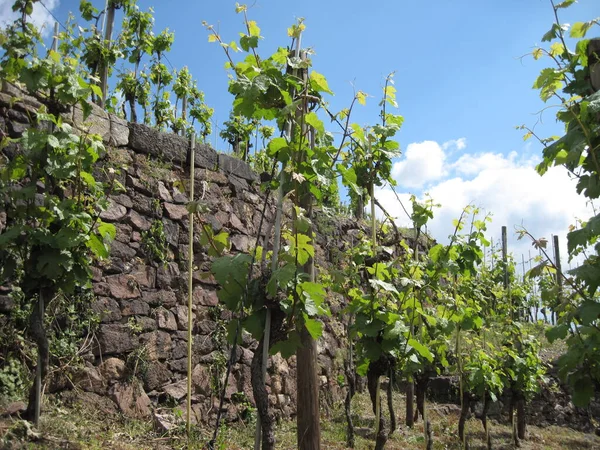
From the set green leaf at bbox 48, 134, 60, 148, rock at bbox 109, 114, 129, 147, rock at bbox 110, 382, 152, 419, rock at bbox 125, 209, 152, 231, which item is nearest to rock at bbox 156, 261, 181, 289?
rock at bbox 125, 209, 152, 231

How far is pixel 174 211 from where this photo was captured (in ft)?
17.6

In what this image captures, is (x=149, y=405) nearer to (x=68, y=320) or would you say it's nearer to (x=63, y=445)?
(x=68, y=320)

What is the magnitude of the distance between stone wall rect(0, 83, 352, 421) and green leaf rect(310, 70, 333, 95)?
6.80ft

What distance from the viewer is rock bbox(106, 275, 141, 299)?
4641 mm

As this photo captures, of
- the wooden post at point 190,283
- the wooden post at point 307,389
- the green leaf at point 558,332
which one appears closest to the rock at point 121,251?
the wooden post at point 190,283

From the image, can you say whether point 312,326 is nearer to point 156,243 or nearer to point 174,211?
point 156,243

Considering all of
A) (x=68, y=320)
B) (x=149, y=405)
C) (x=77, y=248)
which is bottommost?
(x=149, y=405)

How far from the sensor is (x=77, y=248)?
11.2ft

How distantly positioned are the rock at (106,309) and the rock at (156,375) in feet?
1.74

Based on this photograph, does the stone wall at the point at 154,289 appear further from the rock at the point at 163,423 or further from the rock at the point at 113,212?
the rock at the point at 163,423

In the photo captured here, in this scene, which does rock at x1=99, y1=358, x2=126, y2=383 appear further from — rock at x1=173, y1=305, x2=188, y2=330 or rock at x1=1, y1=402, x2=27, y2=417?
rock at x1=1, y1=402, x2=27, y2=417

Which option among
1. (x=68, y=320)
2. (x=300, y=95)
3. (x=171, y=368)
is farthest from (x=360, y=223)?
(x=300, y=95)

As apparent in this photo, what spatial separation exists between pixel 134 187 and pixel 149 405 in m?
1.96

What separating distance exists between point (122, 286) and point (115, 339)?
47 cm
